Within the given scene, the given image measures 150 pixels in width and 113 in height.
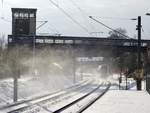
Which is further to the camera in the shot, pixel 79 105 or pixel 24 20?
pixel 24 20

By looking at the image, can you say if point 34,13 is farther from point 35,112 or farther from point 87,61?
point 35,112

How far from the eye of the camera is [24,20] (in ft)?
366

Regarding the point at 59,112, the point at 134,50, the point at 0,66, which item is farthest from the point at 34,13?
the point at 59,112

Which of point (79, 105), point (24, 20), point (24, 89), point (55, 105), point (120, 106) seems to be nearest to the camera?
point (120, 106)

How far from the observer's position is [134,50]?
350ft

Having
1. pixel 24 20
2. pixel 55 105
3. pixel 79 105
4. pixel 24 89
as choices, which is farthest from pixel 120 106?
pixel 24 20

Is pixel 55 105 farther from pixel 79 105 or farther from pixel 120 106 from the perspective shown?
pixel 120 106

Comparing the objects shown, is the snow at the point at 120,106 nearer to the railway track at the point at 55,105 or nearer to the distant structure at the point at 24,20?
the railway track at the point at 55,105

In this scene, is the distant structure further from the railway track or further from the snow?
the snow

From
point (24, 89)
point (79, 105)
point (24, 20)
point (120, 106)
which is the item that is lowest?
point (24, 89)

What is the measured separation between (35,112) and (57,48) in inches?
3259

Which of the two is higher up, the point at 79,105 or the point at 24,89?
the point at 79,105

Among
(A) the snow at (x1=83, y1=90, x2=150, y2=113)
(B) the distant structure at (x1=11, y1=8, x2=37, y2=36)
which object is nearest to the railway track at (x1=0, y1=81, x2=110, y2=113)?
(A) the snow at (x1=83, y1=90, x2=150, y2=113)

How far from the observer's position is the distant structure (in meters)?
109
